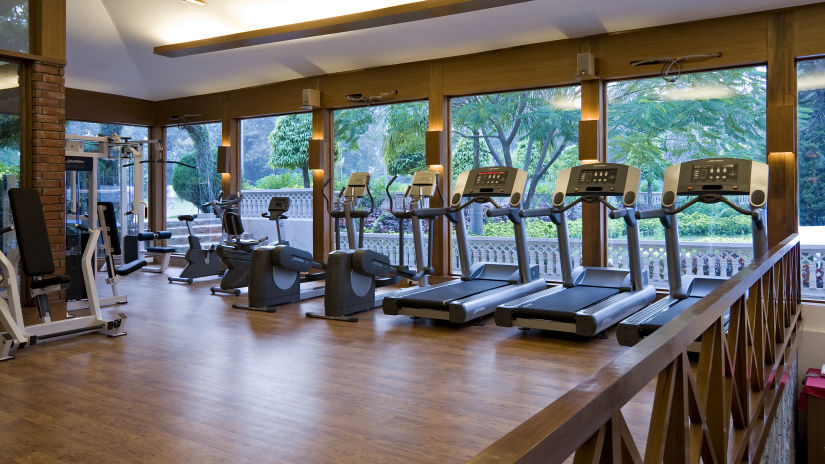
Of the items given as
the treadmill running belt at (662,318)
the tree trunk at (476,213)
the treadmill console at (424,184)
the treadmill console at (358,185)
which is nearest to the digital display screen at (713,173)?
the treadmill running belt at (662,318)

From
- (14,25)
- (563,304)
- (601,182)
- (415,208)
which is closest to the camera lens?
(563,304)

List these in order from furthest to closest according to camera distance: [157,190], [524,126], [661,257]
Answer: [157,190] → [524,126] → [661,257]

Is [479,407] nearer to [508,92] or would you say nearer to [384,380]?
[384,380]

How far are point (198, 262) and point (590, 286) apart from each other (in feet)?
16.8

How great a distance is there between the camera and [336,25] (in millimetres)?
6910

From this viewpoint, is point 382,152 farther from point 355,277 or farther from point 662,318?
point 662,318

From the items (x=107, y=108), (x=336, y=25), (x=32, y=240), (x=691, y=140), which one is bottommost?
(x=32, y=240)

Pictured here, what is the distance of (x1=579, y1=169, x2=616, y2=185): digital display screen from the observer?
538 cm

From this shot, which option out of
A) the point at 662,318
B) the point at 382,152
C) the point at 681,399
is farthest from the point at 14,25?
the point at 681,399

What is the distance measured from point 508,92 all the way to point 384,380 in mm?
4679

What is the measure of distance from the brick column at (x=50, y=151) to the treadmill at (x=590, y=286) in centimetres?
436

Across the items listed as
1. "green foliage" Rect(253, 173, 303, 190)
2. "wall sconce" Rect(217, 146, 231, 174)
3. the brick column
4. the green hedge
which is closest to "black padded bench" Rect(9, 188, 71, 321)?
the brick column

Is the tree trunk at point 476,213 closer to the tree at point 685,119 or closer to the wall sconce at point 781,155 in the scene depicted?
the tree at point 685,119

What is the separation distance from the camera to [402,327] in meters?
5.45
